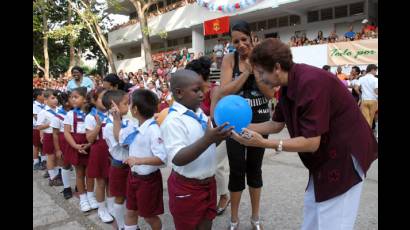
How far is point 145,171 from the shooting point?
2.89 m

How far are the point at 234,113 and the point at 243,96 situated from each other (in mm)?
1269

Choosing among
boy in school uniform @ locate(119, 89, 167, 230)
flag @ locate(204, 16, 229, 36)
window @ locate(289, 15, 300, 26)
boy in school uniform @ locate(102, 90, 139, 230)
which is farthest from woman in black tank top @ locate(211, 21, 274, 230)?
window @ locate(289, 15, 300, 26)

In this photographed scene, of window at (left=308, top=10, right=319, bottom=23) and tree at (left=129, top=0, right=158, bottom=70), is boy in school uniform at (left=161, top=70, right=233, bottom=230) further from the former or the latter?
tree at (left=129, top=0, right=158, bottom=70)

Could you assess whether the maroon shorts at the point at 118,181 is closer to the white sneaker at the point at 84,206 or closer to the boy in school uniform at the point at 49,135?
the white sneaker at the point at 84,206

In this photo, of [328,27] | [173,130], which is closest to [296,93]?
[173,130]

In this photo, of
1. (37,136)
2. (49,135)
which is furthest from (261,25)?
(49,135)

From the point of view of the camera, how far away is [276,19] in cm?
1933

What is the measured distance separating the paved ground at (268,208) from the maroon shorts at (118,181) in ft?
1.72

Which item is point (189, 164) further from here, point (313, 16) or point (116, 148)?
point (313, 16)

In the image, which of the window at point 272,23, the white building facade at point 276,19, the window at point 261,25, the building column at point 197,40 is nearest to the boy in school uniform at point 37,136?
the white building facade at point 276,19

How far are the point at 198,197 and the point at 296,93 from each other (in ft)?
3.20

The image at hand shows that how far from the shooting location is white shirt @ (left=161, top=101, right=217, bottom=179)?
2242 millimetres

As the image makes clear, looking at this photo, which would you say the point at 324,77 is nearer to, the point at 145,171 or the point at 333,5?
the point at 145,171

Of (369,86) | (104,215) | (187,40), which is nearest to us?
(104,215)
